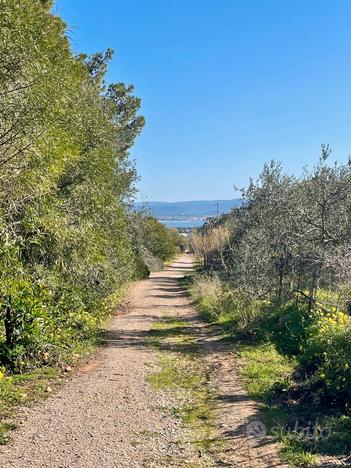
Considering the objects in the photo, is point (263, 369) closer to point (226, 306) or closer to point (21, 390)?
point (21, 390)

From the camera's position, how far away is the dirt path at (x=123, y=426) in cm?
480

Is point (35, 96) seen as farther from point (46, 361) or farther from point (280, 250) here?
point (280, 250)

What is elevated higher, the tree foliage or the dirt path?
the tree foliage

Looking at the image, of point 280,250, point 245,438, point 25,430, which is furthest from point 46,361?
point 280,250

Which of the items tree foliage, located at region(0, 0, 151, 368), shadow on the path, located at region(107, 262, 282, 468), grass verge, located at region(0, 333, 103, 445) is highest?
tree foliage, located at region(0, 0, 151, 368)

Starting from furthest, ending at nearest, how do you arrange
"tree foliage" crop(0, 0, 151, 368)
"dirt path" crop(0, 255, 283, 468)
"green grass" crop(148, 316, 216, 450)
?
"tree foliage" crop(0, 0, 151, 368) → "green grass" crop(148, 316, 216, 450) → "dirt path" crop(0, 255, 283, 468)

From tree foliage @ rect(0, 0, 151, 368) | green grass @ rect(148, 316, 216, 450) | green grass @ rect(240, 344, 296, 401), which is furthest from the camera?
green grass @ rect(240, 344, 296, 401)

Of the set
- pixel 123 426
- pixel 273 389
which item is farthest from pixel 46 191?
pixel 273 389

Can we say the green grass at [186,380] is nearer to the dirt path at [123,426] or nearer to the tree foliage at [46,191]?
the dirt path at [123,426]

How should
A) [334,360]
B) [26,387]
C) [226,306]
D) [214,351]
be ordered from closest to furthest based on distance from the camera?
[334,360] → [26,387] → [214,351] → [226,306]

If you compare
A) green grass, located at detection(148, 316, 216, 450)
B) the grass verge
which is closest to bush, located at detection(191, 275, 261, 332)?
green grass, located at detection(148, 316, 216, 450)

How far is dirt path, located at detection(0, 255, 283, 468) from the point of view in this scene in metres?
4.80

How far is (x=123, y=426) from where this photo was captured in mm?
5719

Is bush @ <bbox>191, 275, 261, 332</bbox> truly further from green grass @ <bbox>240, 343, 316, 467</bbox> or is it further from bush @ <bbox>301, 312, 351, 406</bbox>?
bush @ <bbox>301, 312, 351, 406</bbox>
